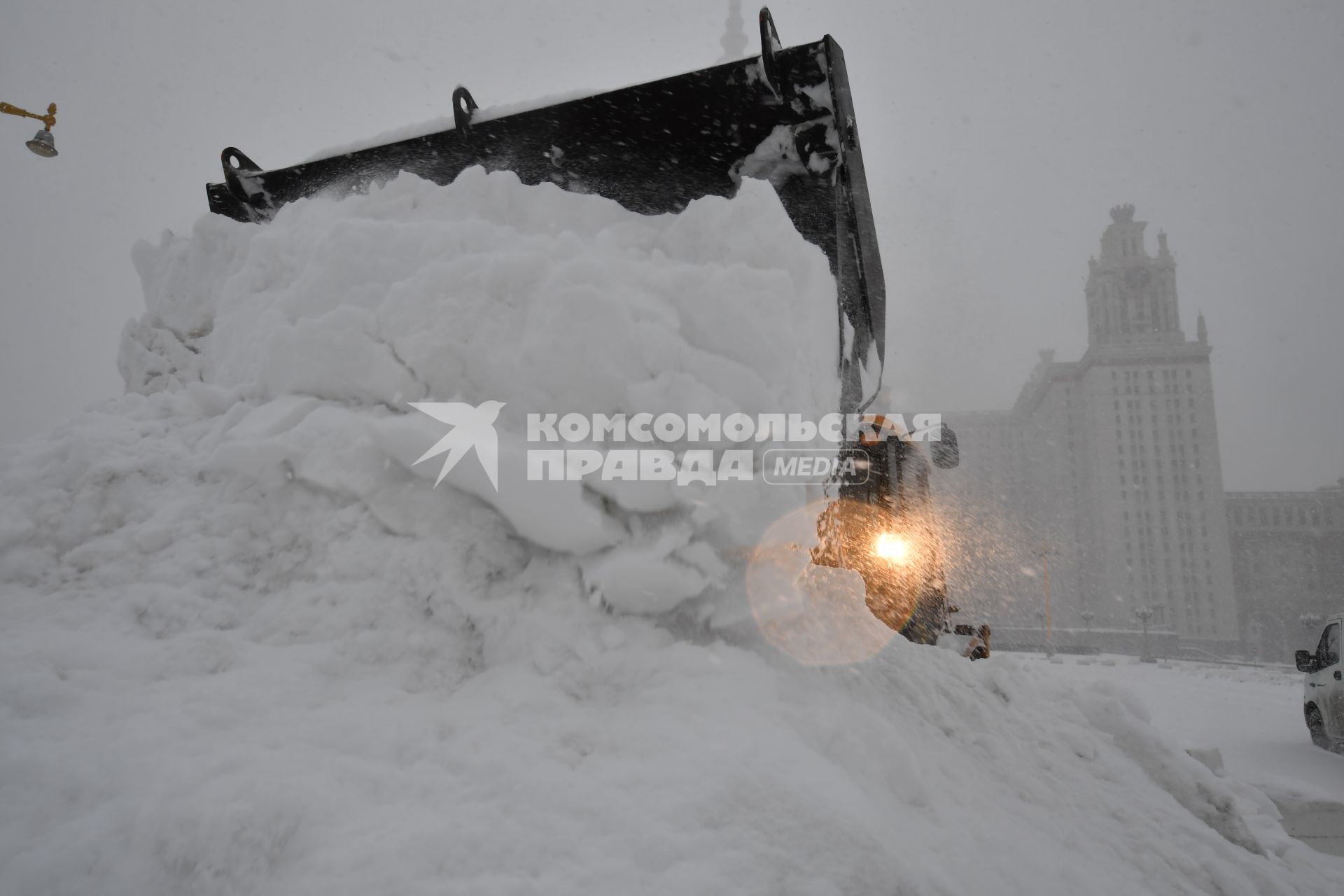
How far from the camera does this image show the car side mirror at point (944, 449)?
498 cm

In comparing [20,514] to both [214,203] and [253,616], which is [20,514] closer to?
[253,616]

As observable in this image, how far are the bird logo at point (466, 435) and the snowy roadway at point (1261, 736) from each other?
313 cm

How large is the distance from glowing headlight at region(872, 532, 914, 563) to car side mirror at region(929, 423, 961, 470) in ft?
2.48

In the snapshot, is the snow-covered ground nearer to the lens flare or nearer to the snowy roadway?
the snowy roadway

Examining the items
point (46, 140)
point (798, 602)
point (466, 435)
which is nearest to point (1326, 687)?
point (798, 602)

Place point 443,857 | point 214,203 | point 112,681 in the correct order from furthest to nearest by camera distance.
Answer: point 214,203 < point 112,681 < point 443,857

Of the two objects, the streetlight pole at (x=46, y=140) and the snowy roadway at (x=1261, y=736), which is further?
the streetlight pole at (x=46, y=140)

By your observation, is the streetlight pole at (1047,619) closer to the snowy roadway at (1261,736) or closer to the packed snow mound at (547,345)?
the snowy roadway at (1261,736)

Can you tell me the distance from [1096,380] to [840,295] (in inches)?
3246

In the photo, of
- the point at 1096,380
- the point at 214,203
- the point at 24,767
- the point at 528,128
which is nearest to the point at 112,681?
the point at 24,767

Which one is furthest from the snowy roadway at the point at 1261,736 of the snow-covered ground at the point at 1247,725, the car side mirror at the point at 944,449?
the car side mirror at the point at 944,449

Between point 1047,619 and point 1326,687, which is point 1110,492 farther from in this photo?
point 1326,687

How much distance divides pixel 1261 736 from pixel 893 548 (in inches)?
268

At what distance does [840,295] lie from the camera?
148 inches
